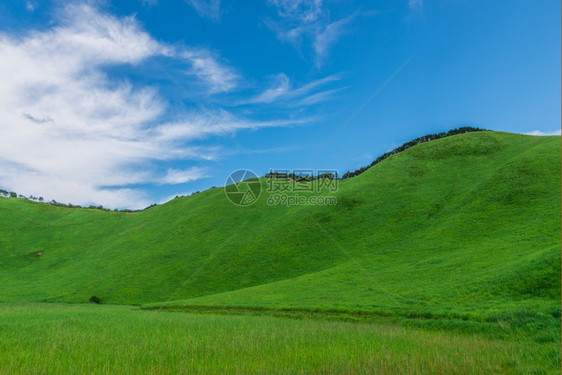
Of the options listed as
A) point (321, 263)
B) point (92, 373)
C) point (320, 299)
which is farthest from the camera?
point (321, 263)

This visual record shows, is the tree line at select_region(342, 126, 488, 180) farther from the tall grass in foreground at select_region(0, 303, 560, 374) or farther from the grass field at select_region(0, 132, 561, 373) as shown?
the tall grass in foreground at select_region(0, 303, 560, 374)

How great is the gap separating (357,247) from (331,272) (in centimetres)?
1344

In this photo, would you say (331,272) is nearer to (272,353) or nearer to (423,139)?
(272,353)

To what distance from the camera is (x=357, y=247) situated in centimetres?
5838

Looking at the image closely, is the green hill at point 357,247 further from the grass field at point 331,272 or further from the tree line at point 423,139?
the tree line at point 423,139

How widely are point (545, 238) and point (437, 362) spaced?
Result: 33.1 meters

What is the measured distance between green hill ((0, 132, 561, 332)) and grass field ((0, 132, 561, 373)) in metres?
0.33

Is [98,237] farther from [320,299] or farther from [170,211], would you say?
[320,299]

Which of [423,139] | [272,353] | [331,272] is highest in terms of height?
[423,139]

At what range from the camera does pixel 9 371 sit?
1005 centimetres

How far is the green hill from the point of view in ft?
88.5

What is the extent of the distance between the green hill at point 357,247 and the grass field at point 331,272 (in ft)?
1.08

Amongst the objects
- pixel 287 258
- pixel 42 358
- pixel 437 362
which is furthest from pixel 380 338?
pixel 287 258

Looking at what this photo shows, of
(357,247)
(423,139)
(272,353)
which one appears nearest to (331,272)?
(357,247)
